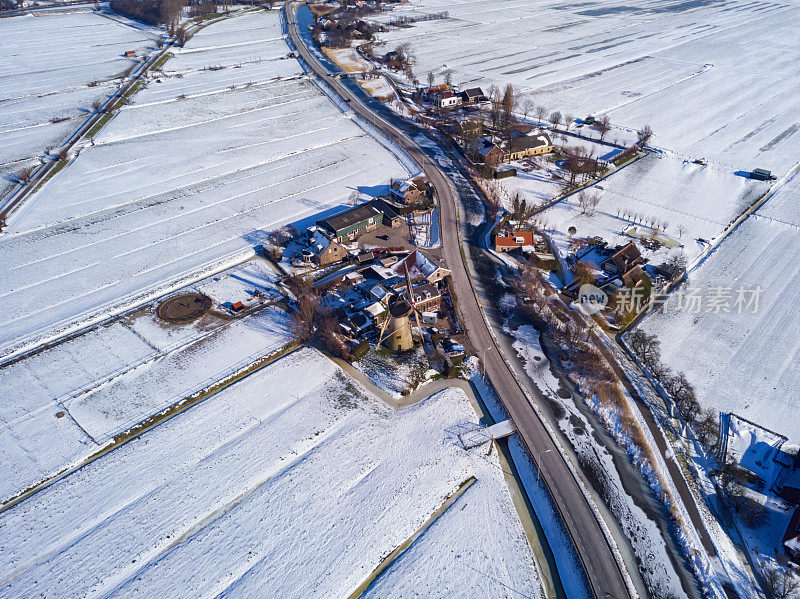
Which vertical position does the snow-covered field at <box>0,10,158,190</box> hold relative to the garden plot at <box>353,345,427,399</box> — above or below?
above

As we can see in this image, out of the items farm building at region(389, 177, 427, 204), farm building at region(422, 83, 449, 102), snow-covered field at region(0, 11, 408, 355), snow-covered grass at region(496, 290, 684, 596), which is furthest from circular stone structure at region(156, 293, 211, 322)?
farm building at region(422, 83, 449, 102)

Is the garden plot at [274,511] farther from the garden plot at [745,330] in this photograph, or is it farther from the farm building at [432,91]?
the farm building at [432,91]

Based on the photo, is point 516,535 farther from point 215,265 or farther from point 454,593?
point 215,265

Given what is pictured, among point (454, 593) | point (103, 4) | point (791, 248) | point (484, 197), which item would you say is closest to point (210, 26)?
point (103, 4)

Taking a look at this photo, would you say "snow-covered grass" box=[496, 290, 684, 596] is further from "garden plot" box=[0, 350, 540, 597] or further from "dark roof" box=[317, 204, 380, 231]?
"dark roof" box=[317, 204, 380, 231]

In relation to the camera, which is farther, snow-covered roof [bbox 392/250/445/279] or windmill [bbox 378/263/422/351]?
snow-covered roof [bbox 392/250/445/279]

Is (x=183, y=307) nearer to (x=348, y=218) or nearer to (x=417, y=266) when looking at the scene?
(x=348, y=218)

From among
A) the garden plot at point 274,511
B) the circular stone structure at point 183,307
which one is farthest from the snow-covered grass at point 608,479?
the circular stone structure at point 183,307
